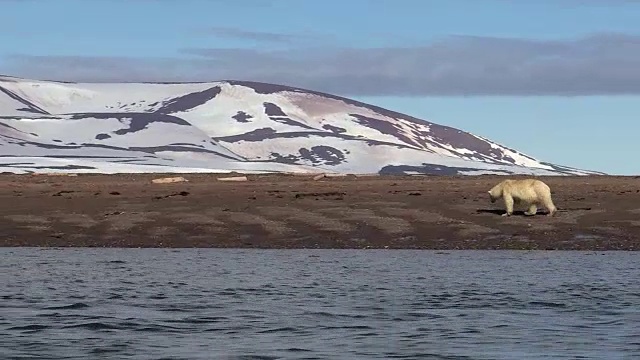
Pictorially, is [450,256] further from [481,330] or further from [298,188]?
[298,188]

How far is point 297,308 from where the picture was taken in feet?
66.8

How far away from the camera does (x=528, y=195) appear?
4081cm

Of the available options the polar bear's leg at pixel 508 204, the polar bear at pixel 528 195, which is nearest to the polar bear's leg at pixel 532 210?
the polar bear at pixel 528 195

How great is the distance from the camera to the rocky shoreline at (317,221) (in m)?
36.9

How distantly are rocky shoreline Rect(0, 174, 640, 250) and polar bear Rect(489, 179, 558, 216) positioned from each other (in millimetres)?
417

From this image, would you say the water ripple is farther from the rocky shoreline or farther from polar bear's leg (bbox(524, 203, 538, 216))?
polar bear's leg (bbox(524, 203, 538, 216))

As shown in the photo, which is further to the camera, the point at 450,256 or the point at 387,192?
the point at 387,192

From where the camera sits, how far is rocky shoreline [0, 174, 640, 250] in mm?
36906

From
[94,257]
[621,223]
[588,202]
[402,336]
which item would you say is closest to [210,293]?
[402,336]

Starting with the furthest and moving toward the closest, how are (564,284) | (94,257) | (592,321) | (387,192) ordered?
(387,192), (94,257), (564,284), (592,321)

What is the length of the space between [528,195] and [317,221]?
6.48 m

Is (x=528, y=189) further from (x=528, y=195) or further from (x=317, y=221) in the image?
(x=317, y=221)

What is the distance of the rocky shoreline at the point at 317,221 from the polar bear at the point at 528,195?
42 cm

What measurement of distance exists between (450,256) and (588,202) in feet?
41.0
